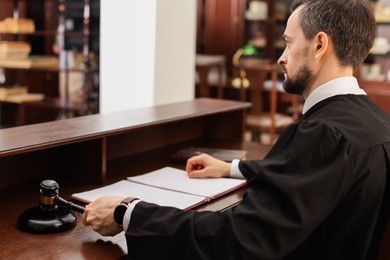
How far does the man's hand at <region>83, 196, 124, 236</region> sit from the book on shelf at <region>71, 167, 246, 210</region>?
231 millimetres

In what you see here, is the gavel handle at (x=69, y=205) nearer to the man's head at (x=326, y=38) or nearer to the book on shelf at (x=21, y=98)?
the man's head at (x=326, y=38)

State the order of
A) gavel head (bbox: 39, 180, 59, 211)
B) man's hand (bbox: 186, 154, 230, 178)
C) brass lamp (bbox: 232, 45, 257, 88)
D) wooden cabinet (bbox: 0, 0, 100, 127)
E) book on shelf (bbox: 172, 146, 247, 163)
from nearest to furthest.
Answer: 1. gavel head (bbox: 39, 180, 59, 211)
2. man's hand (bbox: 186, 154, 230, 178)
3. book on shelf (bbox: 172, 146, 247, 163)
4. wooden cabinet (bbox: 0, 0, 100, 127)
5. brass lamp (bbox: 232, 45, 257, 88)

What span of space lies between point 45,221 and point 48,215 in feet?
0.10

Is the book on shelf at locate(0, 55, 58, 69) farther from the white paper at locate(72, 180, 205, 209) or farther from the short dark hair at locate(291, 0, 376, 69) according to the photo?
the short dark hair at locate(291, 0, 376, 69)

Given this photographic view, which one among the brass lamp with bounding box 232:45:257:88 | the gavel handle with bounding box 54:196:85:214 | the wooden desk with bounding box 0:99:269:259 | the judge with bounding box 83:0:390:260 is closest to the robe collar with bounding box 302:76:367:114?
the judge with bounding box 83:0:390:260

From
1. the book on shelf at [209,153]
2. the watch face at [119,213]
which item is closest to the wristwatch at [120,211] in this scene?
the watch face at [119,213]

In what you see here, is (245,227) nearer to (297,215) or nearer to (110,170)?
(297,215)

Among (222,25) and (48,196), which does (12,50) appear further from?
(48,196)

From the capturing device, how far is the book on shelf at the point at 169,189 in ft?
5.41

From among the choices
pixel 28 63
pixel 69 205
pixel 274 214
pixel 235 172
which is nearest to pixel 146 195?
pixel 69 205

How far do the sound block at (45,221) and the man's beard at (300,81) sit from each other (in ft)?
2.22

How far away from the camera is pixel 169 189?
176 cm

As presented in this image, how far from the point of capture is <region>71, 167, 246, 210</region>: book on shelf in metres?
1.65

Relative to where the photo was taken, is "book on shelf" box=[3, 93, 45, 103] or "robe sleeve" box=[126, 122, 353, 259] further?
"book on shelf" box=[3, 93, 45, 103]
